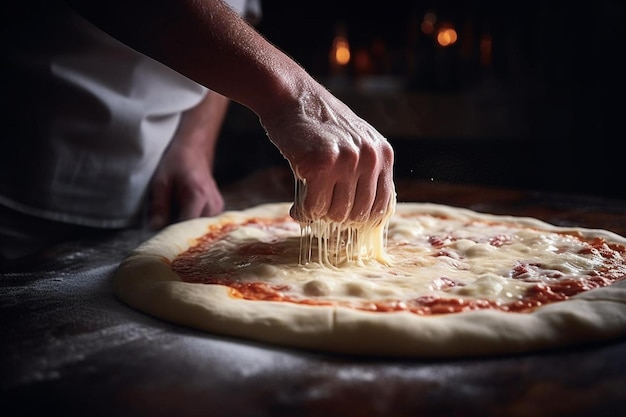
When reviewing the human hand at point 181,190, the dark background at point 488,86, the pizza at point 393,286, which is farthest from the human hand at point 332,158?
the dark background at point 488,86

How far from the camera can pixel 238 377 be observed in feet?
3.83

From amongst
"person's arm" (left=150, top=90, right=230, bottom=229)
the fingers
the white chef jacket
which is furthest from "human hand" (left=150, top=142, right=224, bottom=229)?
the fingers

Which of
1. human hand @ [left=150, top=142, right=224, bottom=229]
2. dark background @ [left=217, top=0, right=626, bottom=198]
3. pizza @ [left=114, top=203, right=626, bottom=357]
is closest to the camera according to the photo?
pizza @ [left=114, top=203, right=626, bottom=357]

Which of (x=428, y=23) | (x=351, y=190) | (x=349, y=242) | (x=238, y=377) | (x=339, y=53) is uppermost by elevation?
(x=428, y=23)

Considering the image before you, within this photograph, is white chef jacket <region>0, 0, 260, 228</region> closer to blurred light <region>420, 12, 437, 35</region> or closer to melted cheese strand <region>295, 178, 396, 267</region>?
melted cheese strand <region>295, 178, 396, 267</region>

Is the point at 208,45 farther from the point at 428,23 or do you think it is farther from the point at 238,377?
the point at 428,23

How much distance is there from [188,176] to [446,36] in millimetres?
2373

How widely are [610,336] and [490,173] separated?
8.84ft

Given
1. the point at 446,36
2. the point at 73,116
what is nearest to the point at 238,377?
the point at 73,116

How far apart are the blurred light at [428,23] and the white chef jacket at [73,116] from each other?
7.78 ft

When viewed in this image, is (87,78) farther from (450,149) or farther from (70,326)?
(450,149)

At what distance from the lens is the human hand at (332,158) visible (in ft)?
4.92

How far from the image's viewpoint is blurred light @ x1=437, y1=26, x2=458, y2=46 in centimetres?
429

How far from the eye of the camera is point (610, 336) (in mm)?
1288
